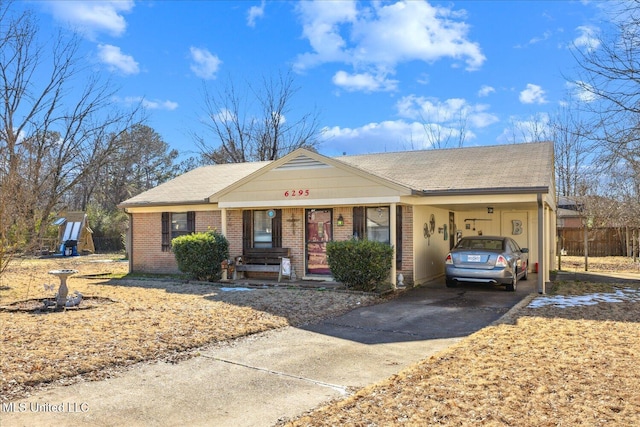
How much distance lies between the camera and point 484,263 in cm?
1130

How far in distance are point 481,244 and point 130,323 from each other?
8.52 meters

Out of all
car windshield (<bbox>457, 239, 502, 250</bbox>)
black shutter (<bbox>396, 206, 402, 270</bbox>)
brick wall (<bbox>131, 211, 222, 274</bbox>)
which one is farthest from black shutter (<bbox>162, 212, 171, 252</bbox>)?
car windshield (<bbox>457, 239, 502, 250</bbox>)

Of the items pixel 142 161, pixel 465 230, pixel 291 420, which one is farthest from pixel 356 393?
pixel 142 161

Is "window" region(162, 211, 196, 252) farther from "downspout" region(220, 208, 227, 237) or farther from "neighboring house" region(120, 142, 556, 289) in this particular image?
"downspout" region(220, 208, 227, 237)

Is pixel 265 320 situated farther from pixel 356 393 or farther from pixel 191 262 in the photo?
pixel 191 262

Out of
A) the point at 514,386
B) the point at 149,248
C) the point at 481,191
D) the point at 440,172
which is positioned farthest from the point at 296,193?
the point at 514,386

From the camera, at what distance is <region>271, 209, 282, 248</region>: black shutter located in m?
13.7

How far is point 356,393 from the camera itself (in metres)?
4.53

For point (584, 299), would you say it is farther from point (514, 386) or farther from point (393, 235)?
point (514, 386)

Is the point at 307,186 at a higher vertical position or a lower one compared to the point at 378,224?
higher

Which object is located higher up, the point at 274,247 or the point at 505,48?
the point at 505,48

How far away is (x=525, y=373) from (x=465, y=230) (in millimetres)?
13046

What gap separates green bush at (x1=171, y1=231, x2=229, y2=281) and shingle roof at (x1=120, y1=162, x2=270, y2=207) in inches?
56.1

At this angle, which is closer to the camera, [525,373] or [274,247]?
[525,373]
